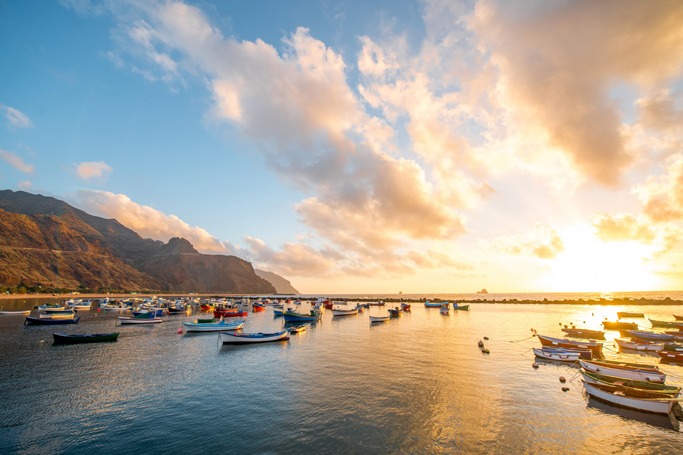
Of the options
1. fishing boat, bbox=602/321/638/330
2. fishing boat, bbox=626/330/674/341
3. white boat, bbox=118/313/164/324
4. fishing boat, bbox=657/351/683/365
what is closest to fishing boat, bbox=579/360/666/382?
fishing boat, bbox=657/351/683/365

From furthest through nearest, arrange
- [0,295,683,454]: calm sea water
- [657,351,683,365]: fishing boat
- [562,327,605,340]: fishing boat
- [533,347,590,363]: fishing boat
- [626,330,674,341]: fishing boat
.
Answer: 1. [562,327,605,340]: fishing boat
2. [626,330,674,341]: fishing boat
3. [657,351,683,365]: fishing boat
4. [533,347,590,363]: fishing boat
5. [0,295,683,454]: calm sea water

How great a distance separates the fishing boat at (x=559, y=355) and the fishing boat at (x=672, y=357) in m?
11.3

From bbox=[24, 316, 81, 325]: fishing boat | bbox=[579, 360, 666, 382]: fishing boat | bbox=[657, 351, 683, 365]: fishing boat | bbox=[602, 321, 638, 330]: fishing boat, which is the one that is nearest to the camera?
bbox=[579, 360, 666, 382]: fishing boat

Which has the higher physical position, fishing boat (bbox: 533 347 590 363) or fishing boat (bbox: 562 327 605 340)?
fishing boat (bbox: 562 327 605 340)

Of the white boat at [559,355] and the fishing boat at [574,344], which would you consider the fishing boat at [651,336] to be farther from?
the white boat at [559,355]

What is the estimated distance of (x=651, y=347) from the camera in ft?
146

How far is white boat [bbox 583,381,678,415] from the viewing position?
21.3 m

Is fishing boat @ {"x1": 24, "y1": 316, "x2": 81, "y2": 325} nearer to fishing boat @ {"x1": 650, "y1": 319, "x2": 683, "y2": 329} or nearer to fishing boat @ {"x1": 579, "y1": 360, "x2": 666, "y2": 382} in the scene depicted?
fishing boat @ {"x1": 579, "y1": 360, "x2": 666, "y2": 382}

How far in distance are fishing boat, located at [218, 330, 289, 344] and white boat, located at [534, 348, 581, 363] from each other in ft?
117

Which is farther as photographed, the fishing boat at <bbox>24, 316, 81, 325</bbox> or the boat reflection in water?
the fishing boat at <bbox>24, 316, 81, 325</bbox>

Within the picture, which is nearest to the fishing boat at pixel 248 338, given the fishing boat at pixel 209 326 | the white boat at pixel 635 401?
the fishing boat at pixel 209 326

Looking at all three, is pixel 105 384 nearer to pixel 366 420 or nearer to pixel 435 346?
pixel 366 420

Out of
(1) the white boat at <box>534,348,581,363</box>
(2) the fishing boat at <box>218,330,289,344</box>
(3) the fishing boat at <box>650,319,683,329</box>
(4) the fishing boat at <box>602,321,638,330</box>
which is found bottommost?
(2) the fishing boat at <box>218,330,289,344</box>

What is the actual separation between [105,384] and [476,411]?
99.8 feet
